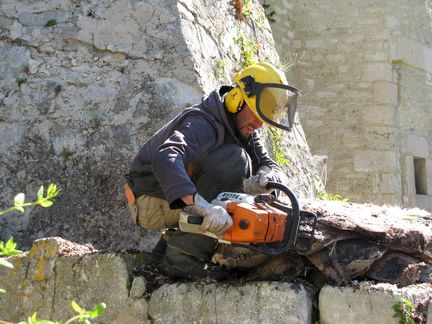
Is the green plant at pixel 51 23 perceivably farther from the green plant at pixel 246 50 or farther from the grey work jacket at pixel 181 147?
the grey work jacket at pixel 181 147

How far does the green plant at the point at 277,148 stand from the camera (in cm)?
539

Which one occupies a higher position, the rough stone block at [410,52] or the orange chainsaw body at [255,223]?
the rough stone block at [410,52]

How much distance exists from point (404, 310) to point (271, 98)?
3.94 feet

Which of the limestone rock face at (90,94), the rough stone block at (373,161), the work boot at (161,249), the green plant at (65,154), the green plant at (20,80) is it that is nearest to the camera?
the work boot at (161,249)

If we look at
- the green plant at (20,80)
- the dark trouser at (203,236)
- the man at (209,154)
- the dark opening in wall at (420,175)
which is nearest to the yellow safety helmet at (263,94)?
the man at (209,154)

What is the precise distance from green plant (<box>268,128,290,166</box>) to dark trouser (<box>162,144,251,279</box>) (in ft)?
5.83

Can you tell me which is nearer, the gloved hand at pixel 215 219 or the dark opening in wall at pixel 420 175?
the gloved hand at pixel 215 219

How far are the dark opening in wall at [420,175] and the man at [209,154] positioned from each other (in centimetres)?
580

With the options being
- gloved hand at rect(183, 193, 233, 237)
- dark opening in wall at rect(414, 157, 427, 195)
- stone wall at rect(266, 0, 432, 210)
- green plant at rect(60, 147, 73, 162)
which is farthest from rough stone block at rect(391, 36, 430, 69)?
gloved hand at rect(183, 193, 233, 237)

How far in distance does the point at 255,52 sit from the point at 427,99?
421cm

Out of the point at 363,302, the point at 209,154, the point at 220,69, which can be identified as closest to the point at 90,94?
the point at 220,69

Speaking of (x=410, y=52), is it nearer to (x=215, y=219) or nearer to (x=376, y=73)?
(x=376, y=73)

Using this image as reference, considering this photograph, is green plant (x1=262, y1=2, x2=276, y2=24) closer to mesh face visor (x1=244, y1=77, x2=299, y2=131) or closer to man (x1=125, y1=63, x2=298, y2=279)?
man (x1=125, y1=63, x2=298, y2=279)

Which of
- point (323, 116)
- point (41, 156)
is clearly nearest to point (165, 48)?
point (41, 156)
